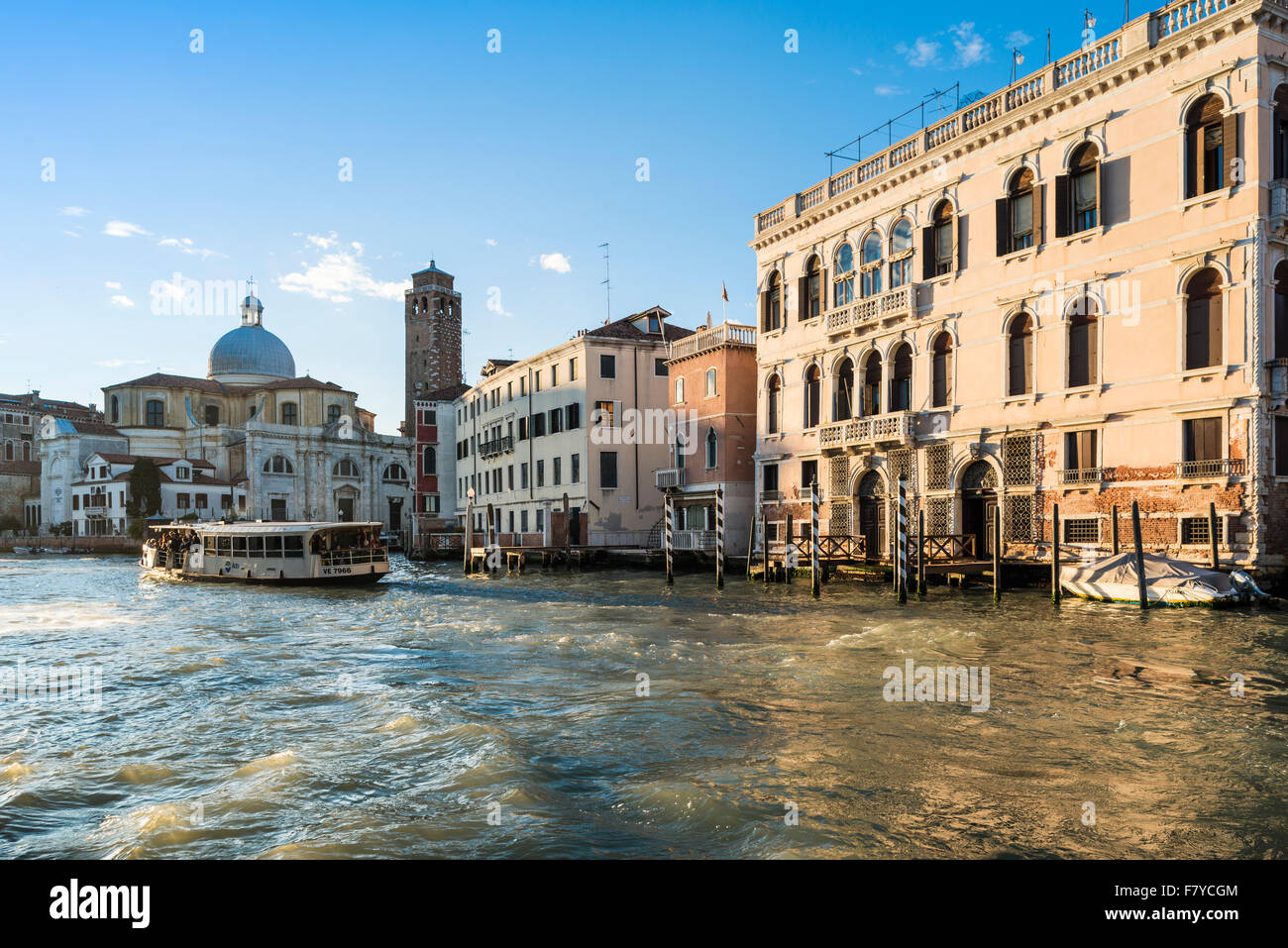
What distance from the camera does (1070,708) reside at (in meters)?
8.46

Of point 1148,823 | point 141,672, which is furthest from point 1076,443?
point 141,672

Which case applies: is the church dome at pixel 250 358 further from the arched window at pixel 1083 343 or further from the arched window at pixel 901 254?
the arched window at pixel 1083 343

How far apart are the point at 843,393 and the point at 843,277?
3391 millimetres

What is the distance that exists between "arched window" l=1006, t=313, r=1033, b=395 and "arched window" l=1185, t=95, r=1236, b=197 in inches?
168

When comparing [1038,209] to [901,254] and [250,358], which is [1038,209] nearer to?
[901,254]

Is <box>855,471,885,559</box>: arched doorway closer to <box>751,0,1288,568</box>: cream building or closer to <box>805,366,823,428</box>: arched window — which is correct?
<box>751,0,1288,568</box>: cream building

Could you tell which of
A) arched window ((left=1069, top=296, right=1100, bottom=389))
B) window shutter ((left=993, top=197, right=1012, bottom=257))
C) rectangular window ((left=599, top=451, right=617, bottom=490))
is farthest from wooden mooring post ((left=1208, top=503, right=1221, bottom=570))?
rectangular window ((left=599, top=451, right=617, bottom=490))

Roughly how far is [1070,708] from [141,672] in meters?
11.1

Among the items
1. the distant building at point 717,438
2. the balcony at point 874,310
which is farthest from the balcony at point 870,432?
the distant building at point 717,438

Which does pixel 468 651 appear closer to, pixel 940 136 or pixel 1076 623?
pixel 1076 623

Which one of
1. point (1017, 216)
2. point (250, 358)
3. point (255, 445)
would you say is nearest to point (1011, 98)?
point (1017, 216)

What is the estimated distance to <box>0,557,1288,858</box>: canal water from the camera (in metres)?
5.44

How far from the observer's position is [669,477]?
3300 cm

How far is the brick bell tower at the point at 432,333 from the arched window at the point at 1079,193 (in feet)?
170
